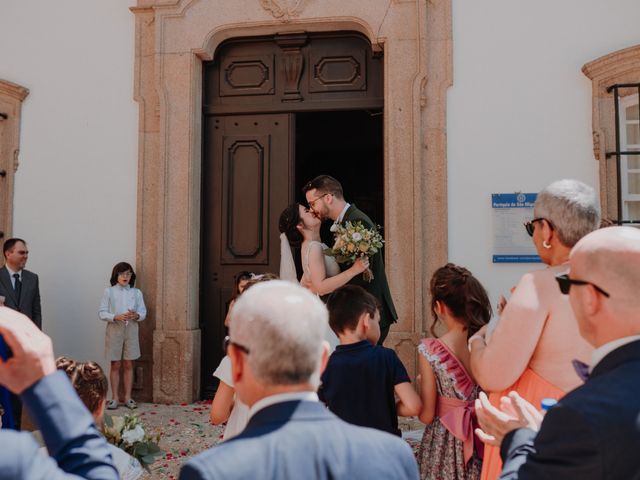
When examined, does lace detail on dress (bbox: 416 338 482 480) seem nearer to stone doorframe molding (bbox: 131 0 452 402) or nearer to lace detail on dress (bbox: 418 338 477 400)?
lace detail on dress (bbox: 418 338 477 400)

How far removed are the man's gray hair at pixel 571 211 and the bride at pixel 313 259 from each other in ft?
6.92

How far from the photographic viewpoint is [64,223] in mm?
8102

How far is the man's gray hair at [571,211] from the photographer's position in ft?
8.24

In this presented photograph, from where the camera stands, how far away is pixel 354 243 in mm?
4523

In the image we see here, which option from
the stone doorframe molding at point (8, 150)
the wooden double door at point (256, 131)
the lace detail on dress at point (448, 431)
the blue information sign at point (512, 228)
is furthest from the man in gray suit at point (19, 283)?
the lace detail on dress at point (448, 431)

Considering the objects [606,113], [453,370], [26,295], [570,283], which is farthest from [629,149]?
[26,295]

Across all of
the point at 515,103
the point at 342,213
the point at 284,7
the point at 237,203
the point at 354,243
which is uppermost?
the point at 284,7

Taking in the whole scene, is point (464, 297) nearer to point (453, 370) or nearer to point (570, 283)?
point (453, 370)

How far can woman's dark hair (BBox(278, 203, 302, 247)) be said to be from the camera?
500cm

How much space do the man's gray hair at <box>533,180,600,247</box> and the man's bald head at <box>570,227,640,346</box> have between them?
2.78 feet

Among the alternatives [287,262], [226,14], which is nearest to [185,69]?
[226,14]

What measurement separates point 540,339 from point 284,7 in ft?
20.5

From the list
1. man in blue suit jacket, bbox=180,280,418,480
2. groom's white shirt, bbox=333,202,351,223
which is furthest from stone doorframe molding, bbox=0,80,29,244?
man in blue suit jacket, bbox=180,280,418,480

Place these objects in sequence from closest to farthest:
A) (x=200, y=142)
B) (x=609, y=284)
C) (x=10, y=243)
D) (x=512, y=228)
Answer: (x=609, y=284), (x=512, y=228), (x=10, y=243), (x=200, y=142)
